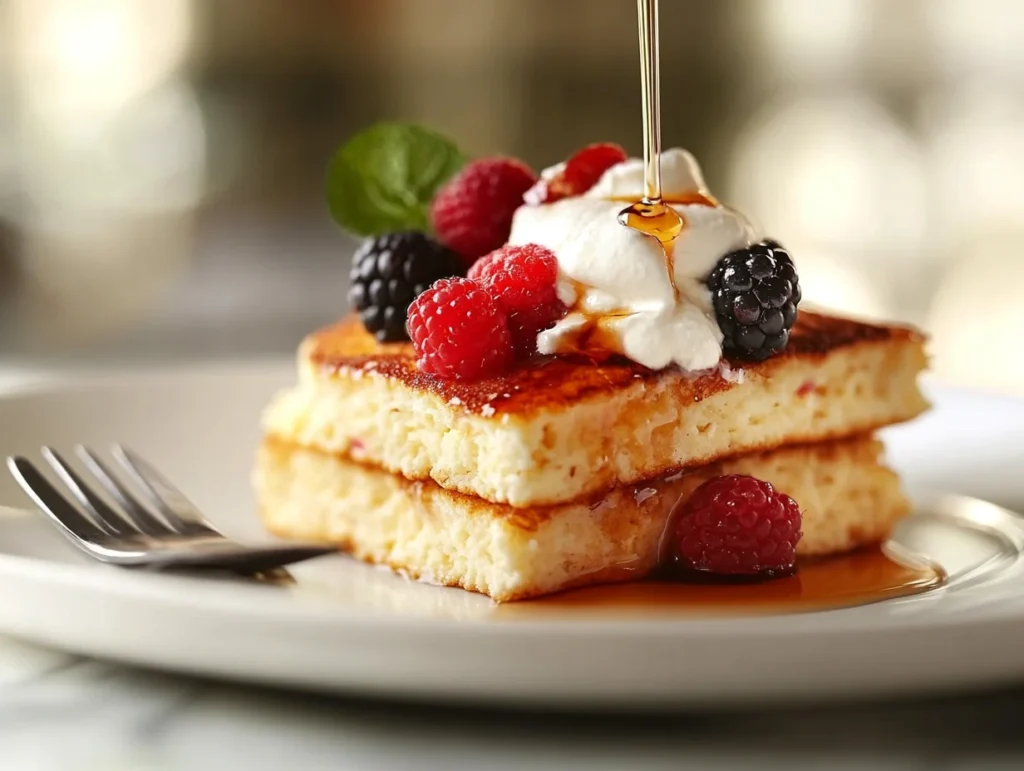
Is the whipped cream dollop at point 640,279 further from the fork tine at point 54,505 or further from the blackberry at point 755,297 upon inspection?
the fork tine at point 54,505

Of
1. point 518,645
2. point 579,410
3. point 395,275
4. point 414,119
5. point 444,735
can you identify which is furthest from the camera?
point 414,119

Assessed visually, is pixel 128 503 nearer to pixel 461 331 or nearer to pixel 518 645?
pixel 461 331

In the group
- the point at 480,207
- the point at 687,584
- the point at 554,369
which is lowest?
the point at 687,584

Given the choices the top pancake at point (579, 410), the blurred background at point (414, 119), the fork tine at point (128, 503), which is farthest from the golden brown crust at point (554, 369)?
the blurred background at point (414, 119)

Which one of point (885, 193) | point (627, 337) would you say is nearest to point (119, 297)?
point (885, 193)

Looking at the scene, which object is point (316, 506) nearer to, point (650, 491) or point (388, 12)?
point (650, 491)

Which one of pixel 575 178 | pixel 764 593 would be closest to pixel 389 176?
pixel 575 178
